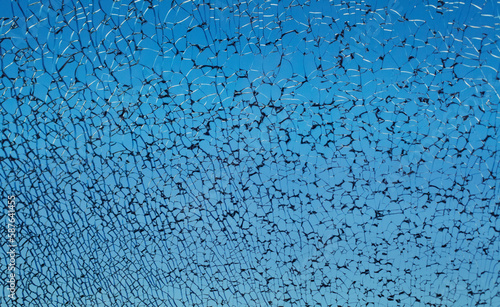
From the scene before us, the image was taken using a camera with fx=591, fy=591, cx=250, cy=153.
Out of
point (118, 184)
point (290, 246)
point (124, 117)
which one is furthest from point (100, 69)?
point (290, 246)

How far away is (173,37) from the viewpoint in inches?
70.2

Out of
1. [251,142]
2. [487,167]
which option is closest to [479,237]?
[487,167]

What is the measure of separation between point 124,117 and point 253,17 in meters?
0.50

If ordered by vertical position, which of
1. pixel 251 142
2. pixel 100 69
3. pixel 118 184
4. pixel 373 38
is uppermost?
A: pixel 373 38

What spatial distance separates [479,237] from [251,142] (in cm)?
78

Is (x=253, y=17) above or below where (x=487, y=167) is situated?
above

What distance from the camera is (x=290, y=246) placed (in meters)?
1.85

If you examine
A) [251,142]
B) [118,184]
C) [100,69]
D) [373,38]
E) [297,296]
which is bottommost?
[297,296]

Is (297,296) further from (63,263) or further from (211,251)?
(63,263)

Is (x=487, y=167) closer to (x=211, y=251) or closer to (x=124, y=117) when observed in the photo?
(x=211, y=251)

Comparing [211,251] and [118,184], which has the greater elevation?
[118,184]

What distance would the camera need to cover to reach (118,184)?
1812 millimetres

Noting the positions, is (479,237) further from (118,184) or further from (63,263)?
(63,263)

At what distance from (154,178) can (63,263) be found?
1.26 ft
